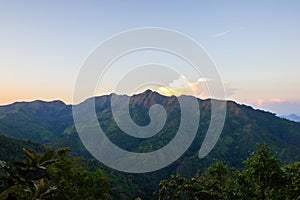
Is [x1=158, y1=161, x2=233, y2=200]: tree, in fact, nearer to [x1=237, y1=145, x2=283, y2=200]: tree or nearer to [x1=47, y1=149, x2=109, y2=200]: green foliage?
[x1=237, y1=145, x2=283, y2=200]: tree

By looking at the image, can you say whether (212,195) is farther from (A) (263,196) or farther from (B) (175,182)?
(B) (175,182)

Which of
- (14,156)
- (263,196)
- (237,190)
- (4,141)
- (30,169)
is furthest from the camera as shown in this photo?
(4,141)

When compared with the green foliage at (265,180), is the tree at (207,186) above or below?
below

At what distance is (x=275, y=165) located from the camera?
79.5 feet

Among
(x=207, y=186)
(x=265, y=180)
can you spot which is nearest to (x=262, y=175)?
(x=265, y=180)

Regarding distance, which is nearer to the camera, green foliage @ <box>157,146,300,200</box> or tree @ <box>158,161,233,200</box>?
green foliage @ <box>157,146,300,200</box>

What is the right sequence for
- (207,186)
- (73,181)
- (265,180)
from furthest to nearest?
1. (73,181)
2. (207,186)
3. (265,180)

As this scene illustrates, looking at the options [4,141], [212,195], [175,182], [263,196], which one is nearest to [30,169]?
[263,196]

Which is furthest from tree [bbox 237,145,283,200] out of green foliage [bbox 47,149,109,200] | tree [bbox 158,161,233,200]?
green foliage [bbox 47,149,109,200]

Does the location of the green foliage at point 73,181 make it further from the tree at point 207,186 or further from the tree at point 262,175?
the tree at point 262,175

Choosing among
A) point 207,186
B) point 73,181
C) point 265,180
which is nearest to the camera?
point 265,180

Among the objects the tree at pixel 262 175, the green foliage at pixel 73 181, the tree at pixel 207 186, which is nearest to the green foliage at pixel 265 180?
the tree at pixel 262 175

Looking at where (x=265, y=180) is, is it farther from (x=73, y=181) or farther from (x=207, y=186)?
(x=73, y=181)

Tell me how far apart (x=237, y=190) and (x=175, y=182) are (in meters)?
17.0
